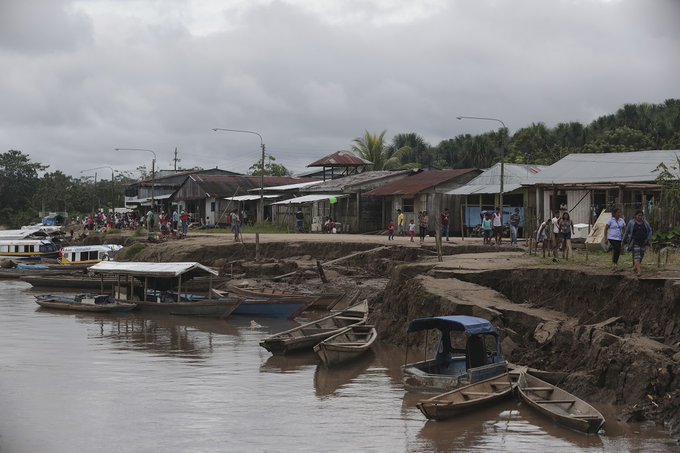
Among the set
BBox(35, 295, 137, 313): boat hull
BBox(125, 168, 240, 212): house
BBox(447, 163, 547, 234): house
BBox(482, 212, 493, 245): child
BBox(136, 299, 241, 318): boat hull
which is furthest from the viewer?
BBox(125, 168, 240, 212): house

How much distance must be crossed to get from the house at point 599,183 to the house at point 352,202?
39.5ft

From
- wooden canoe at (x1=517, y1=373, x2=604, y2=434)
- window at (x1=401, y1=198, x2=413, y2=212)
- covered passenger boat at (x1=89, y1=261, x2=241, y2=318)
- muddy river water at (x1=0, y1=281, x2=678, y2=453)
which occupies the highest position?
window at (x1=401, y1=198, x2=413, y2=212)

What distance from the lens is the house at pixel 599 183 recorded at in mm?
29453

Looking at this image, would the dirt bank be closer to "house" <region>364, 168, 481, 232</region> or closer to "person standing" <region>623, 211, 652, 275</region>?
"person standing" <region>623, 211, 652, 275</region>

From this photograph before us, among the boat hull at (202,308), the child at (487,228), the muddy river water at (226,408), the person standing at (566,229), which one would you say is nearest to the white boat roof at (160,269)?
the boat hull at (202,308)

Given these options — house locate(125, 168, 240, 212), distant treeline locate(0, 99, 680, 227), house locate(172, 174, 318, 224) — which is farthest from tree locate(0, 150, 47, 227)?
house locate(172, 174, 318, 224)

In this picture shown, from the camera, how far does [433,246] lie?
3447 centimetres

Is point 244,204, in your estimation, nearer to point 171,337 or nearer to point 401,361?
point 171,337

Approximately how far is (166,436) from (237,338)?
11409mm

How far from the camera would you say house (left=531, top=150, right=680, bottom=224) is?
96.6 ft

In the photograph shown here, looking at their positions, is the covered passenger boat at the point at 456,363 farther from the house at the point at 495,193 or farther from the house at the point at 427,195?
the house at the point at 427,195

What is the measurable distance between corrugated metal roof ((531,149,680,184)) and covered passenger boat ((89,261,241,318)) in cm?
1404

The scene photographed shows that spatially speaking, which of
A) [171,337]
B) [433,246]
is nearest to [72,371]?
[171,337]

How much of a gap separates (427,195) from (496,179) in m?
3.70
